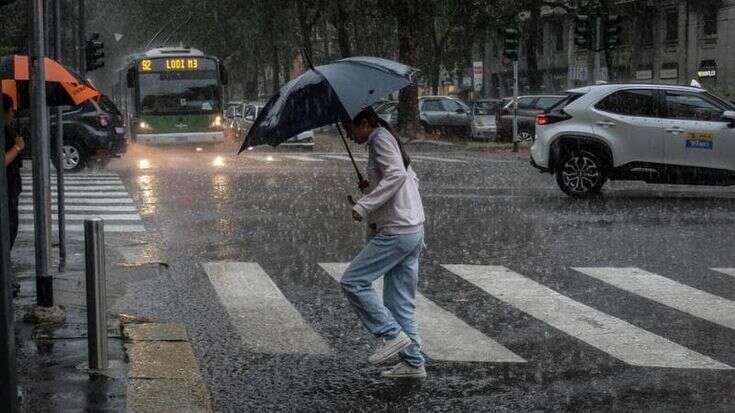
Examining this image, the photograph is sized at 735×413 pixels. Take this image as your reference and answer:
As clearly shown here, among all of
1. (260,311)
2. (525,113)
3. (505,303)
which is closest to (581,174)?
(505,303)

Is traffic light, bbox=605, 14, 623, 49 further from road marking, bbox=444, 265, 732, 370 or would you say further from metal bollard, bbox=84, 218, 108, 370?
metal bollard, bbox=84, 218, 108, 370

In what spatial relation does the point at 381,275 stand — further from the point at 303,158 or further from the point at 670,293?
the point at 303,158

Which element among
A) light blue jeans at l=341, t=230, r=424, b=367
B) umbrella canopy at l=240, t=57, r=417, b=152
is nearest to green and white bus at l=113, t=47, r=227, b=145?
umbrella canopy at l=240, t=57, r=417, b=152

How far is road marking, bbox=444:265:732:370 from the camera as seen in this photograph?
7.06 m

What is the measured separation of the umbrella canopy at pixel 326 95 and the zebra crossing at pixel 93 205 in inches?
260

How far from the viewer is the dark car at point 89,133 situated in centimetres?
2375

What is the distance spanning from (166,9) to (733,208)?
166ft

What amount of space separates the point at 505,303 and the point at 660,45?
164ft

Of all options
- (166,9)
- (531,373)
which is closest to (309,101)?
(531,373)

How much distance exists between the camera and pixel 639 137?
17.1m

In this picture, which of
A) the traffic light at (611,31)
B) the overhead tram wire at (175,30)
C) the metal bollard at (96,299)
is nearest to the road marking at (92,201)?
the metal bollard at (96,299)

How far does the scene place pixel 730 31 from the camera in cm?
5091

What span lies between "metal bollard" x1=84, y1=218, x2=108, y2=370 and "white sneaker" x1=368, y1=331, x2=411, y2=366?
149 centimetres

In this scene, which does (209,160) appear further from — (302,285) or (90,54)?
(302,285)
